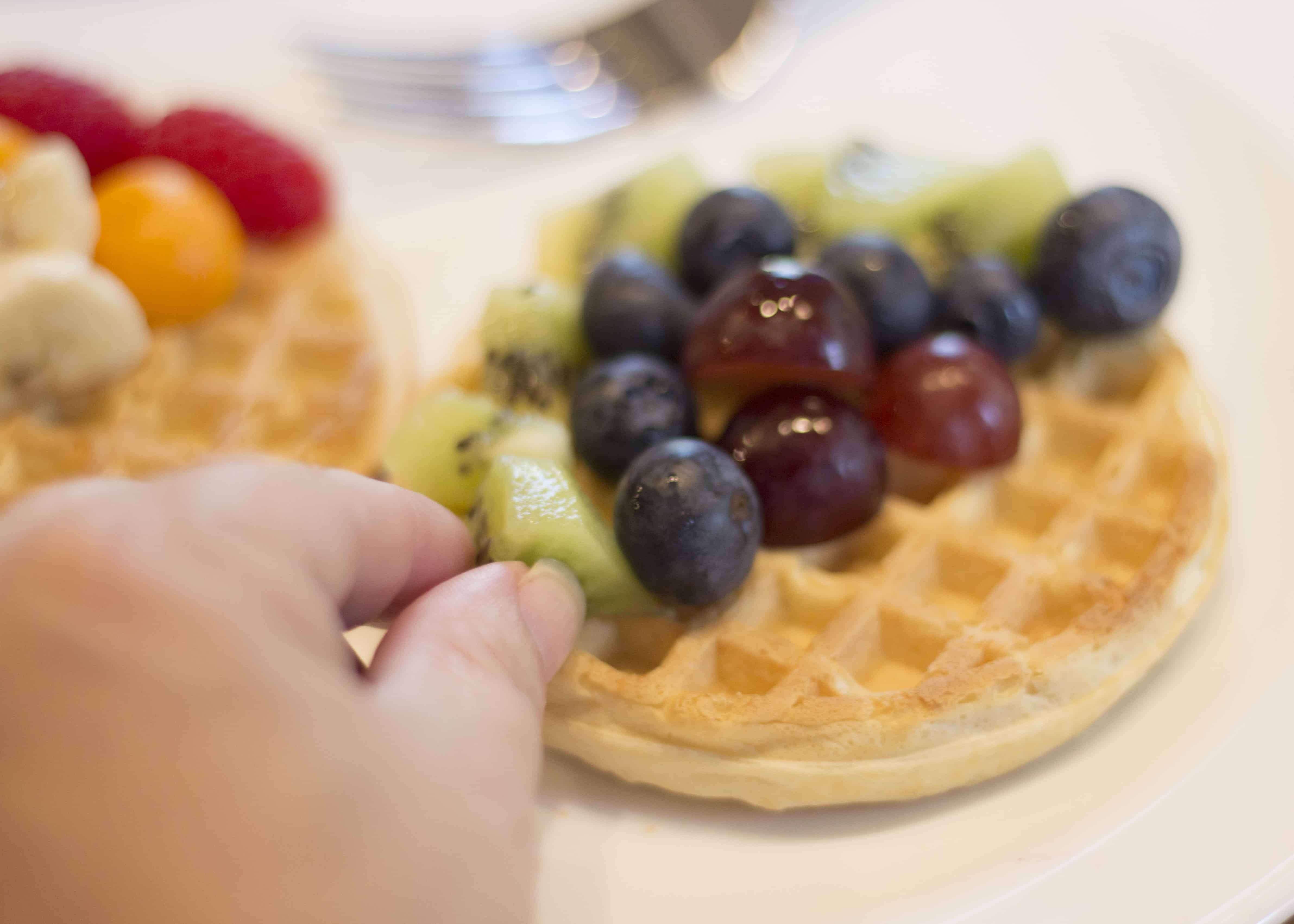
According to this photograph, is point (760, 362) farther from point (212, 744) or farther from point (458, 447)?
point (212, 744)

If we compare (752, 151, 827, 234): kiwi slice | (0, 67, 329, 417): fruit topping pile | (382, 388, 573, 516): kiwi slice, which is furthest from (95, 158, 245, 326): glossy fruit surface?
(752, 151, 827, 234): kiwi slice

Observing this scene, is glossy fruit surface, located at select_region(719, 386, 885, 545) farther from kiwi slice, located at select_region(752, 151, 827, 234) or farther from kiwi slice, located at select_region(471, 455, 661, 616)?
kiwi slice, located at select_region(752, 151, 827, 234)

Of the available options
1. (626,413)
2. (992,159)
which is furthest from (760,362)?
(992,159)

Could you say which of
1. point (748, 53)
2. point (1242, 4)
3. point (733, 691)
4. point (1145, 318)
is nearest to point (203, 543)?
point (733, 691)

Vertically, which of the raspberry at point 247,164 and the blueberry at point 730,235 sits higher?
the blueberry at point 730,235

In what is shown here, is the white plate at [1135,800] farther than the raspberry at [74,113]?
No

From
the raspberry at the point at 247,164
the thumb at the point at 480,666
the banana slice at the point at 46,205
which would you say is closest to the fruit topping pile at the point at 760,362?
the thumb at the point at 480,666

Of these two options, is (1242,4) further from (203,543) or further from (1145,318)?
(203,543)

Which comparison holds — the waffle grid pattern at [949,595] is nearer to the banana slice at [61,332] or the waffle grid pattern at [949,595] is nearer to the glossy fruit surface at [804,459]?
the glossy fruit surface at [804,459]
